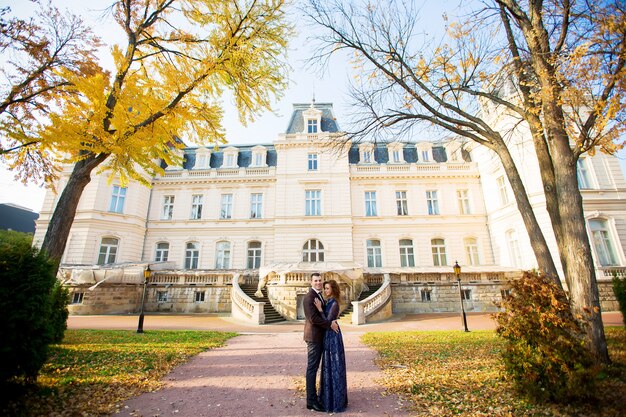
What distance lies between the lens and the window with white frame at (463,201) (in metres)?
23.3

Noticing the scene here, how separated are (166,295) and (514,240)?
24183 millimetres

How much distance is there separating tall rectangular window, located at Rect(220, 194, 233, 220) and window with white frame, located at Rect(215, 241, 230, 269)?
2.35 metres

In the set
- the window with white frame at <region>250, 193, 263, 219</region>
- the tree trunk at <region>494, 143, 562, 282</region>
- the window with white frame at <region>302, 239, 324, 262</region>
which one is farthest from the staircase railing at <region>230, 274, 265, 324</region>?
the tree trunk at <region>494, 143, 562, 282</region>

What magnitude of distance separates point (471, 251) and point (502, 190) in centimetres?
523

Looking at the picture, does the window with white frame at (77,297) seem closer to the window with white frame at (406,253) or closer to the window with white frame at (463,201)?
the window with white frame at (406,253)

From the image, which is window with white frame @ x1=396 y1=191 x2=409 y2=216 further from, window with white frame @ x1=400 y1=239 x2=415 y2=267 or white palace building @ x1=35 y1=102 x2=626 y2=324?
window with white frame @ x1=400 y1=239 x2=415 y2=267

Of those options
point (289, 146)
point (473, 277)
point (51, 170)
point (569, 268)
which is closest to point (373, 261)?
point (473, 277)

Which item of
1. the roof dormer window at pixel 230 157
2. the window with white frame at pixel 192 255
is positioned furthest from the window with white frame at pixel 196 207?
the roof dormer window at pixel 230 157

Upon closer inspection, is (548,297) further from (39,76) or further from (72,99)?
(39,76)

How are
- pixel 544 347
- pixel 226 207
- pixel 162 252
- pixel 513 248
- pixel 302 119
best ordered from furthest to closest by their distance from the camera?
pixel 302 119 < pixel 226 207 < pixel 162 252 < pixel 513 248 < pixel 544 347

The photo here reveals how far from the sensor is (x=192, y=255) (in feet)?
76.1

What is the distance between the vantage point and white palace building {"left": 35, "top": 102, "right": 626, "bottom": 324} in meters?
17.3

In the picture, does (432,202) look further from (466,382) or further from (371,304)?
(466,382)

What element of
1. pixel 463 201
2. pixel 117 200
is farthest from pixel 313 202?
pixel 117 200
